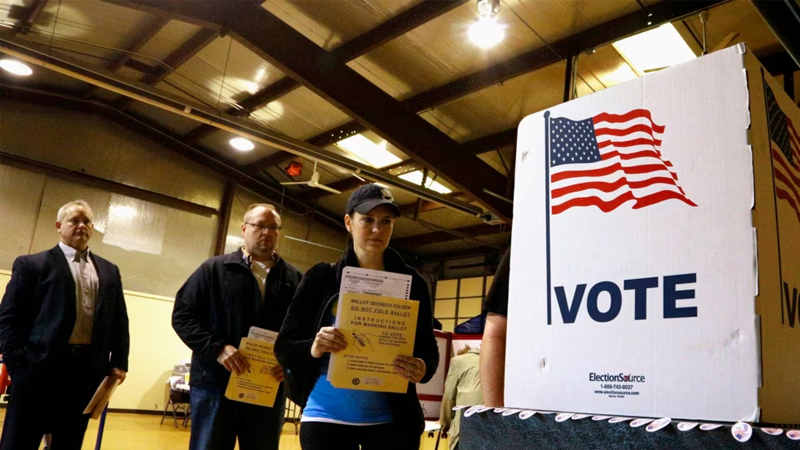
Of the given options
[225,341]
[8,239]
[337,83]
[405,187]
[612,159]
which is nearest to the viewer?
[612,159]

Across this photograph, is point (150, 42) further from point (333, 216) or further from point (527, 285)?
point (527, 285)

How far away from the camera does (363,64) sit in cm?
718

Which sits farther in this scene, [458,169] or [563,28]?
[458,169]

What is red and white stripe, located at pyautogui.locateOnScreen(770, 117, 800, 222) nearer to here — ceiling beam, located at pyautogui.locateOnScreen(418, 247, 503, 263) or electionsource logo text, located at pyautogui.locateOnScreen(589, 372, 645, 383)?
electionsource logo text, located at pyautogui.locateOnScreen(589, 372, 645, 383)

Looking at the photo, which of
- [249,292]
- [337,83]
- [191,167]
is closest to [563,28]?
[337,83]

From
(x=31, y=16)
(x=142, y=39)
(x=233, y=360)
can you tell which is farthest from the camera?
(x=142, y=39)

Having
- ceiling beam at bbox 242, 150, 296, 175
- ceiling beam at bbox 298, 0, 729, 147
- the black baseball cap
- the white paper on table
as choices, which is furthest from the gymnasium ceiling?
the white paper on table

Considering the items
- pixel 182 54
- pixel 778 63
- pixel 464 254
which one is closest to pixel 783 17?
pixel 778 63

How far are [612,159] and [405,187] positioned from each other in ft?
23.5

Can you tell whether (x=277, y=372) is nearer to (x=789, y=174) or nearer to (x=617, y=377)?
(x=617, y=377)

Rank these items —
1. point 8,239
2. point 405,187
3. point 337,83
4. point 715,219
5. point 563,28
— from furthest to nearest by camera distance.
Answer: point 8,239 → point 405,187 → point 337,83 → point 563,28 → point 715,219

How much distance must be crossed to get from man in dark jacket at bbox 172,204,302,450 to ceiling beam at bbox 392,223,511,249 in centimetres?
841

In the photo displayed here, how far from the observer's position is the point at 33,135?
980 centimetres

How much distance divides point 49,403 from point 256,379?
3.32 ft
